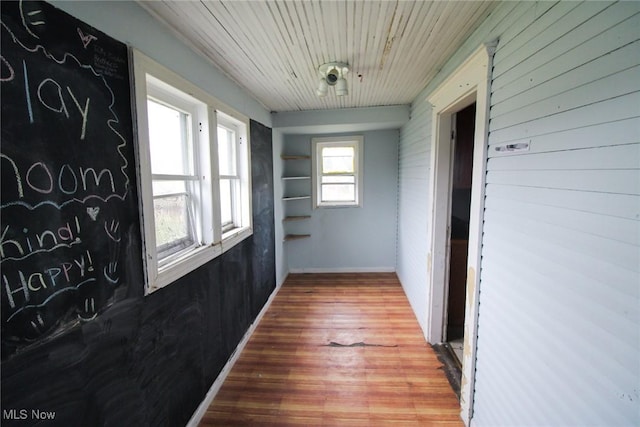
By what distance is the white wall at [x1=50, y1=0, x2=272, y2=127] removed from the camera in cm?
109

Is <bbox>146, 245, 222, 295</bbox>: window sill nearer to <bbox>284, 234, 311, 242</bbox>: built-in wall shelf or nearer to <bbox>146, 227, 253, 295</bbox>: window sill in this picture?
<bbox>146, 227, 253, 295</bbox>: window sill

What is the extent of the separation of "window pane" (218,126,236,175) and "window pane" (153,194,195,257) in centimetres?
70

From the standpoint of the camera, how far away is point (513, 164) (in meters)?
1.30

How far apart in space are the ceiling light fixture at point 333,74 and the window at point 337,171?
205 centimetres

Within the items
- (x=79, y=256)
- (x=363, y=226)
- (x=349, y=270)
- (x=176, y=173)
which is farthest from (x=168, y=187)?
(x=349, y=270)

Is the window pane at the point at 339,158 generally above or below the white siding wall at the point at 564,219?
above

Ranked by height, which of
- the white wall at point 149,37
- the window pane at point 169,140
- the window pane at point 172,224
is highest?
the white wall at point 149,37

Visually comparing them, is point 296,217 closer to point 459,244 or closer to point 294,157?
point 294,157

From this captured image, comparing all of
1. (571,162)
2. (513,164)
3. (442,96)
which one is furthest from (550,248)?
(442,96)

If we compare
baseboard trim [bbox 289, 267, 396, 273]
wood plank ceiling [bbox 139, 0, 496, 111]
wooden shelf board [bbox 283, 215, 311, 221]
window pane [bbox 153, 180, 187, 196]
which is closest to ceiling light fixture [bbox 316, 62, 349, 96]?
wood plank ceiling [bbox 139, 0, 496, 111]

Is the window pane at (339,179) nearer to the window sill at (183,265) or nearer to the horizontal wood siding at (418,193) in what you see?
the horizontal wood siding at (418,193)

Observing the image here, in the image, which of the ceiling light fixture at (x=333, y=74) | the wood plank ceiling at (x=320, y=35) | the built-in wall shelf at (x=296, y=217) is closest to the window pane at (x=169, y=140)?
the wood plank ceiling at (x=320, y=35)

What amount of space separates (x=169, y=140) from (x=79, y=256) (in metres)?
0.99

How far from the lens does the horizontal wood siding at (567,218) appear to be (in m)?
0.79
